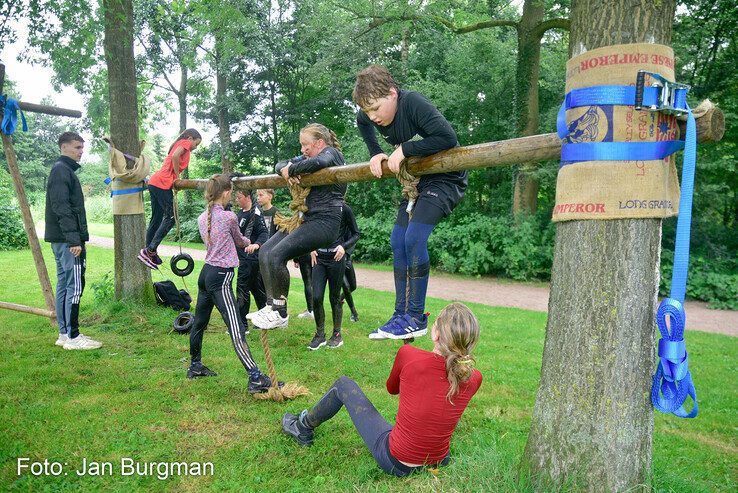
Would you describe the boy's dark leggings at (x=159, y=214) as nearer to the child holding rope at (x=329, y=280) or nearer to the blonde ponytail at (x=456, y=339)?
the child holding rope at (x=329, y=280)

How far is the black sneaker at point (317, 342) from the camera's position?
6.42 metres

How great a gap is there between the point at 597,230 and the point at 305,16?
2076 cm

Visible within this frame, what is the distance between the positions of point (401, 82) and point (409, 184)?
1663 cm

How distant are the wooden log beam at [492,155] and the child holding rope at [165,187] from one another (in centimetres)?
305

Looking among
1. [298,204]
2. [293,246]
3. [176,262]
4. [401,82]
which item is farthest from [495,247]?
[293,246]

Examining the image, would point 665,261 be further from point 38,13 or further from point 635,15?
point 38,13

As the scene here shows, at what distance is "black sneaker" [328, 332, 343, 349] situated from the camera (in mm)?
6532

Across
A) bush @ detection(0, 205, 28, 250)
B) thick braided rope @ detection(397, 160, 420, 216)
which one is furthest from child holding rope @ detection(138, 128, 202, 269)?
bush @ detection(0, 205, 28, 250)

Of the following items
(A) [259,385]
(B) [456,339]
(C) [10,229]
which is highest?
(B) [456,339]

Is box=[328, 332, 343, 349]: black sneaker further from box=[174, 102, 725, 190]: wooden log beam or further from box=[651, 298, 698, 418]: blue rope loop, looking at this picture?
box=[651, 298, 698, 418]: blue rope loop

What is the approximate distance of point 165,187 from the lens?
21.5 feet

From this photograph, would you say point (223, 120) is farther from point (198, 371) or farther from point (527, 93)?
point (198, 371)

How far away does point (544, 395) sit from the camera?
107 inches

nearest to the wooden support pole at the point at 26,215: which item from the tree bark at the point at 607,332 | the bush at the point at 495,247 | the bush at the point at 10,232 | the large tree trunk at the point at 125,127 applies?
the large tree trunk at the point at 125,127
